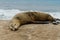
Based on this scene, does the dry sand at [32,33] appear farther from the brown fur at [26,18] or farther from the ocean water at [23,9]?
the ocean water at [23,9]

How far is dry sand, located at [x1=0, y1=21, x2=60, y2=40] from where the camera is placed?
452cm

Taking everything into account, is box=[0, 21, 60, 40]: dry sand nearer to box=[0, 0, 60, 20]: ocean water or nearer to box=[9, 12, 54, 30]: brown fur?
box=[9, 12, 54, 30]: brown fur

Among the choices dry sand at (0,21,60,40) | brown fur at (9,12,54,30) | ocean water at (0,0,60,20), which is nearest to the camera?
dry sand at (0,21,60,40)

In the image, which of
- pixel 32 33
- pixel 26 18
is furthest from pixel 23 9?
pixel 32 33

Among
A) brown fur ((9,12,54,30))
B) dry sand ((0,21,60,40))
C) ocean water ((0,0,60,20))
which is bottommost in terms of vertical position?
ocean water ((0,0,60,20))

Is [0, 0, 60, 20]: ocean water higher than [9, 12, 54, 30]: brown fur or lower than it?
lower

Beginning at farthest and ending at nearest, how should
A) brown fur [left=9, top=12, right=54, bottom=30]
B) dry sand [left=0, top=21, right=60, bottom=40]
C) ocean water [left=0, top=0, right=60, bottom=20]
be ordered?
ocean water [left=0, top=0, right=60, bottom=20], brown fur [left=9, top=12, right=54, bottom=30], dry sand [left=0, top=21, right=60, bottom=40]

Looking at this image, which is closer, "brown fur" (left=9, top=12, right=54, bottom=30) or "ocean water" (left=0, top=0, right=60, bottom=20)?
"brown fur" (left=9, top=12, right=54, bottom=30)

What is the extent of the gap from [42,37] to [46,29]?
533 mm

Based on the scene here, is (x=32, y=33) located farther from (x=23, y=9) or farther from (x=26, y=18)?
(x=23, y=9)

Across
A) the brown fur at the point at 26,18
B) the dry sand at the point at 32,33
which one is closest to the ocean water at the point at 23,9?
the brown fur at the point at 26,18

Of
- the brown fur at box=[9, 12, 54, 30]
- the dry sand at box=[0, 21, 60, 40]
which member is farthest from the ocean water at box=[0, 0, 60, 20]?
the dry sand at box=[0, 21, 60, 40]

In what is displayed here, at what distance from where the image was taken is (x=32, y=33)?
477 centimetres

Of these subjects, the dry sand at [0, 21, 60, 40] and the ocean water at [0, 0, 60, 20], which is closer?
the dry sand at [0, 21, 60, 40]
